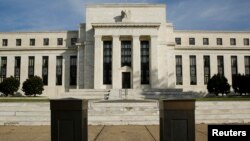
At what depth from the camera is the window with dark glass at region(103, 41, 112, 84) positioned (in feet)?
163

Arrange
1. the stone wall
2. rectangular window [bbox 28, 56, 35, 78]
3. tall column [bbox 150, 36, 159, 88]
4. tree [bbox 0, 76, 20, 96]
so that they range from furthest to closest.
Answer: rectangular window [bbox 28, 56, 35, 78], tree [bbox 0, 76, 20, 96], tall column [bbox 150, 36, 159, 88], the stone wall

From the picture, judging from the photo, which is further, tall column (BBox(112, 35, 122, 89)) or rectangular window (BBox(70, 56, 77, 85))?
rectangular window (BBox(70, 56, 77, 85))

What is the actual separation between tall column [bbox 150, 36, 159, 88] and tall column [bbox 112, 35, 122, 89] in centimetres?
535

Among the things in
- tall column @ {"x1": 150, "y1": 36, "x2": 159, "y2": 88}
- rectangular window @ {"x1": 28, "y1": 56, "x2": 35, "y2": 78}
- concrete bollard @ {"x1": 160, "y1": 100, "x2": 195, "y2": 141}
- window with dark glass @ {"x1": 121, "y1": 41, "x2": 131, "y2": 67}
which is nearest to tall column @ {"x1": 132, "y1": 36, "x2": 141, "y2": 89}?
window with dark glass @ {"x1": 121, "y1": 41, "x2": 131, "y2": 67}

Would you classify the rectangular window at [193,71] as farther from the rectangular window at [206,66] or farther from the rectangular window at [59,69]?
the rectangular window at [59,69]

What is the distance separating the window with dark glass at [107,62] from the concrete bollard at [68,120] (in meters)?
A: 42.8

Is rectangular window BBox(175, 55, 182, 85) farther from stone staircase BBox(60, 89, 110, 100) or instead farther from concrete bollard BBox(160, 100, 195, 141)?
concrete bollard BBox(160, 100, 195, 141)

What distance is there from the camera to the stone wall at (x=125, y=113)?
1591cm

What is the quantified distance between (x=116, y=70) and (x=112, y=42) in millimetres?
4790

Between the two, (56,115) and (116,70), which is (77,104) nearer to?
(56,115)

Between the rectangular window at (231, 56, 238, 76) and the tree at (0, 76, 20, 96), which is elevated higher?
the rectangular window at (231, 56, 238, 76)

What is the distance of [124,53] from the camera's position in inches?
1970

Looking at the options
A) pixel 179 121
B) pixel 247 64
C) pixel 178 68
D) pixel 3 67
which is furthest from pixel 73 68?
pixel 179 121

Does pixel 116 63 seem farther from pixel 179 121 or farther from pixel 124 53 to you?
pixel 179 121
